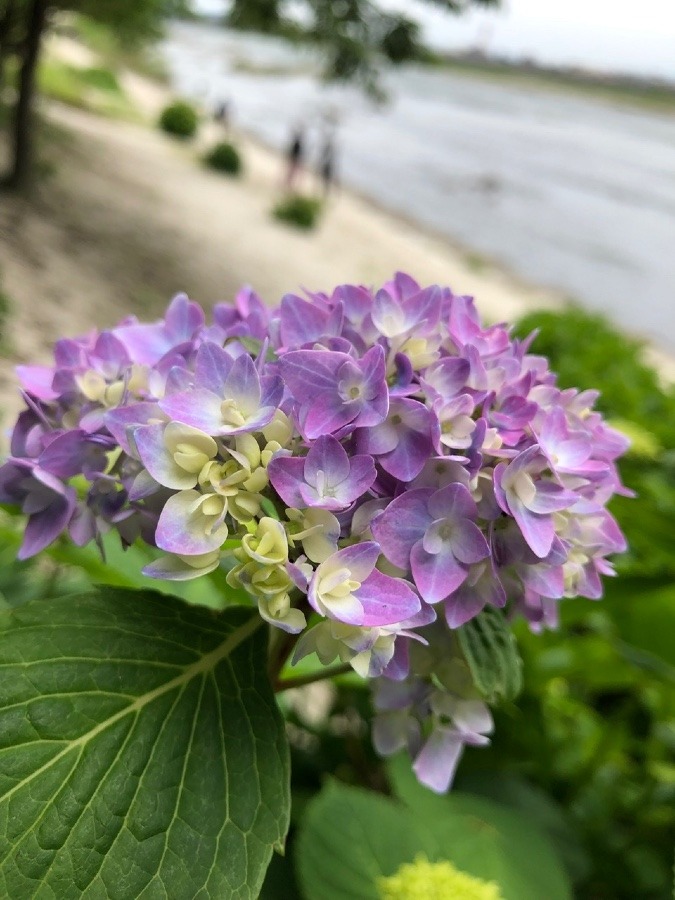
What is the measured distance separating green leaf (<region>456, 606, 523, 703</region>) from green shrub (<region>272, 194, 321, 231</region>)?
12885 mm

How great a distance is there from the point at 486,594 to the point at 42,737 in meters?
0.35

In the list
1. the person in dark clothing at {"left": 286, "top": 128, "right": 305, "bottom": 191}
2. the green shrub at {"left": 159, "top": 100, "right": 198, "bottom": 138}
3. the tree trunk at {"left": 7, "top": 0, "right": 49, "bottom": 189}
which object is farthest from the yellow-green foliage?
the green shrub at {"left": 159, "top": 100, "right": 198, "bottom": 138}

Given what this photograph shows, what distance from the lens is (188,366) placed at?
673 mm

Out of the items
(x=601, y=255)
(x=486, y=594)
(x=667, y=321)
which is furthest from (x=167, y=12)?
(x=486, y=594)

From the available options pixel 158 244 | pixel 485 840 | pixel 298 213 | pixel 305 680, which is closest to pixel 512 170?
pixel 298 213

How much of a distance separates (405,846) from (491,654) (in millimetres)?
476

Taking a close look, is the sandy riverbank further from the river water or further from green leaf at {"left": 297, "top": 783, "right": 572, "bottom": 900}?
green leaf at {"left": 297, "top": 783, "right": 572, "bottom": 900}

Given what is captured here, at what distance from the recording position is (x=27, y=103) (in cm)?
779

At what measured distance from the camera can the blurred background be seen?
61.6 inches

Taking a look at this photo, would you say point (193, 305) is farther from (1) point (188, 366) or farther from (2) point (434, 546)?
(2) point (434, 546)

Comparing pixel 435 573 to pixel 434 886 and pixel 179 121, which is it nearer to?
pixel 434 886

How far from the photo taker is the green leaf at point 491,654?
0.67 metres

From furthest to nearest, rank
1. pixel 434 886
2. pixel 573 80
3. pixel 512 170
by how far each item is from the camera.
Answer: pixel 573 80
pixel 512 170
pixel 434 886

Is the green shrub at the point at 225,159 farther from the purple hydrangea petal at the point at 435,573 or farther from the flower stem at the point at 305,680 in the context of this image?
the purple hydrangea petal at the point at 435,573
